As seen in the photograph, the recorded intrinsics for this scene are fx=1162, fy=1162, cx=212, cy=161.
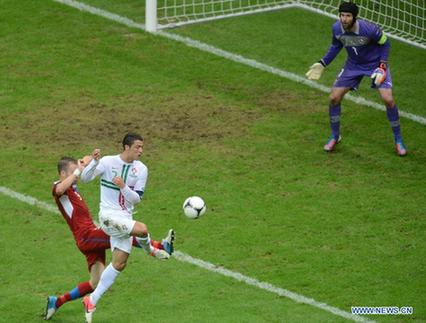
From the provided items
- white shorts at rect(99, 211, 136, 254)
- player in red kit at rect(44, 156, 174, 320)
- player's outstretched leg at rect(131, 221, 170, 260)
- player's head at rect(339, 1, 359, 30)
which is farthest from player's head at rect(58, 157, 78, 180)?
player's head at rect(339, 1, 359, 30)

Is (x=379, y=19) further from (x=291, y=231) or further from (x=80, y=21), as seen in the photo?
(x=291, y=231)

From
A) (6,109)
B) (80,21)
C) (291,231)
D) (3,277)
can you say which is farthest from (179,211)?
(80,21)

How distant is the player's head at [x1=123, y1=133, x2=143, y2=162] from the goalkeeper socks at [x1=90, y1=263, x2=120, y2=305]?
1148mm

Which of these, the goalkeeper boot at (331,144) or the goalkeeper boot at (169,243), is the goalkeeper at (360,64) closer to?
the goalkeeper boot at (331,144)

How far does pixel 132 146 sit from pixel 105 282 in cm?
144

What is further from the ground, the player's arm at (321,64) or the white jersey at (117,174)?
the white jersey at (117,174)

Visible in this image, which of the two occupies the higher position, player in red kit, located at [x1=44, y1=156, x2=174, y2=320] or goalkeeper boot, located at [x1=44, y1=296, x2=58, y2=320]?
player in red kit, located at [x1=44, y1=156, x2=174, y2=320]

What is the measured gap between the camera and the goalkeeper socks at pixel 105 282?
473 inches

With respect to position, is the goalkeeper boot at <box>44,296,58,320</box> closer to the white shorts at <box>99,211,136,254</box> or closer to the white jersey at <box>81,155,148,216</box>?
the white shorts at <box>99,211,136,254</box>

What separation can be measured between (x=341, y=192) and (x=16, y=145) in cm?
469

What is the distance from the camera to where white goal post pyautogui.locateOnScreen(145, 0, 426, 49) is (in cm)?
2023

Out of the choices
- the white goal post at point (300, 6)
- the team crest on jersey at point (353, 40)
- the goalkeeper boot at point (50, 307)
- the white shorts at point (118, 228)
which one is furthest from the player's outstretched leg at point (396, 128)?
the goalkeeper boot at point (50, 307)

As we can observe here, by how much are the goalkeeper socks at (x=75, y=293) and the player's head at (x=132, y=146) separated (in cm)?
143

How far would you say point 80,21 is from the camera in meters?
20.6
